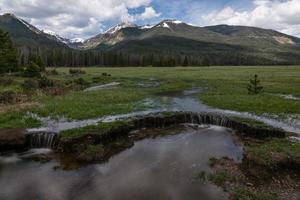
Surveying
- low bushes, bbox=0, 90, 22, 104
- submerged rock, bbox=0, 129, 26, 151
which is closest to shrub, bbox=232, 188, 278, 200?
submerged rock, bbox=0, 129, 26, 151

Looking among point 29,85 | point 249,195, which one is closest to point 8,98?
point 29,85

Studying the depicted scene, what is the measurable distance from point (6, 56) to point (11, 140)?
2175 inches

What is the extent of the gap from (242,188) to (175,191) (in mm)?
3954

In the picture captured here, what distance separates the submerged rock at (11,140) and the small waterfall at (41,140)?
57cm

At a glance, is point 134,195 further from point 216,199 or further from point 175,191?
point 216,199

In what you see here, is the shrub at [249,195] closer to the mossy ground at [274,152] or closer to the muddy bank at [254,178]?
the muddy bank at [254,178]

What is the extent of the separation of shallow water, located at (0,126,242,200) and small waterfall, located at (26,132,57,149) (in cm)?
238

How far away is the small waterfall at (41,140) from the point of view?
80.5 ft

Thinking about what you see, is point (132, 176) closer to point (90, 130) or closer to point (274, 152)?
point (90, 130)

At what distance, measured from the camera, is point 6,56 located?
233 ft

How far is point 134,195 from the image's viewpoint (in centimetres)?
1592

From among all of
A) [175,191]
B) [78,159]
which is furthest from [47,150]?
[175,191]

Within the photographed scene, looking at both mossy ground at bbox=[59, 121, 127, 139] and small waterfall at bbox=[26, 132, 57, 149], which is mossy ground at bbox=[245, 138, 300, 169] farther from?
small waterfall at bbox=[26, 132, 57, 149]

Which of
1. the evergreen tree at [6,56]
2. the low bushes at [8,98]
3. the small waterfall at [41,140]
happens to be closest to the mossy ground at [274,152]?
the small waterfall at [41,140]
